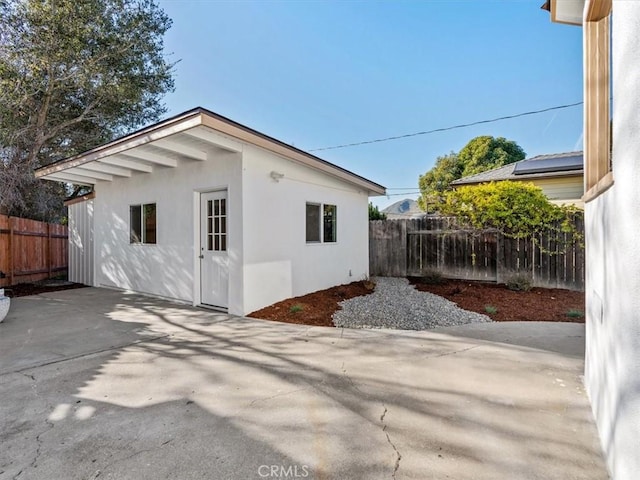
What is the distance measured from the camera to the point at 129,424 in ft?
8.02

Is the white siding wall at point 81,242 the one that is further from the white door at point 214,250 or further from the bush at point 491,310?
the bush at point 491,310

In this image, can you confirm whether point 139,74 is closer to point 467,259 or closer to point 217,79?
point 217,79

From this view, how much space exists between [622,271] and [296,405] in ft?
7.74

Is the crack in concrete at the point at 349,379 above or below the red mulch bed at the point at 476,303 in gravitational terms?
below

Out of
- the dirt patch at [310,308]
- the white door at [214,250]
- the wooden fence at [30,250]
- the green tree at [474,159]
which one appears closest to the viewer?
the dirt patch at [310,308]

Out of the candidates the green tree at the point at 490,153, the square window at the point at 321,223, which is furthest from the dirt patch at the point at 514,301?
the green tree at the point at 490,153

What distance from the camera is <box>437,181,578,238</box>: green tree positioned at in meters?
7.66

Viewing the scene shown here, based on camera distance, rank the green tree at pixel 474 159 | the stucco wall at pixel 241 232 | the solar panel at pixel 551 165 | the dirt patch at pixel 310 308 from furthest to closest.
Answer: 1. the green tree at pixel 474 159
2. the solar panel at pixel 551 165
3. the stucco wall at pixel 241 232
4. the dirt patch at pixel 310 308

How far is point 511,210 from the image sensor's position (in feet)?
25.9

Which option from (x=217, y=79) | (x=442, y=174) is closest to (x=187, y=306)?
(x=217, y=79)

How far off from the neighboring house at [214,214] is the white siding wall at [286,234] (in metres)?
0.02

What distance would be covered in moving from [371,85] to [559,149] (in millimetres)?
8775

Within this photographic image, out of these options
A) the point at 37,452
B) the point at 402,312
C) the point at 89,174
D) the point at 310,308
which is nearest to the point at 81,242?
the point at 89,174

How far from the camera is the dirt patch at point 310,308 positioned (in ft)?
18.4
